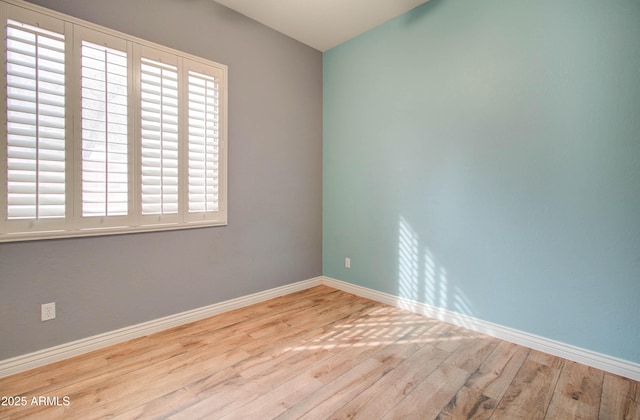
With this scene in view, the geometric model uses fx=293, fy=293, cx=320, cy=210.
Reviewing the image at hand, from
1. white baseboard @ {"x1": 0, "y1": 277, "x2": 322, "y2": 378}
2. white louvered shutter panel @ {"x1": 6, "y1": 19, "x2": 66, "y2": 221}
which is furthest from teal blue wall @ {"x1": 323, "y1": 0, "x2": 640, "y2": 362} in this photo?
white louvered shutter panel @ {"x1": 6, "y1": 19, "x2": 66, "y2": 221}

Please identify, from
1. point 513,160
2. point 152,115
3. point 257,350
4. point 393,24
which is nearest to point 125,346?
point 257,350

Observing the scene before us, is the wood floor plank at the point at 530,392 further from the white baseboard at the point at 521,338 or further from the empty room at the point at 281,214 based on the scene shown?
the white baseboard at the point at 521,338

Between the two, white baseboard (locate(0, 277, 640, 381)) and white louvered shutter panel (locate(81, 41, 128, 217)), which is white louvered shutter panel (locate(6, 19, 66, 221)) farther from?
white baseboard (locate(0, 277, 640, 381))

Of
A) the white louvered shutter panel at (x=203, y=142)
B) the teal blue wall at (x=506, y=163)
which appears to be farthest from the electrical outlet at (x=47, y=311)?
the teal blue wall at (x=506, y=163)

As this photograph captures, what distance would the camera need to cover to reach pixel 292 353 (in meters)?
2.15

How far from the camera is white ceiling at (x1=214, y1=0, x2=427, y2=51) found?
8.95 ft

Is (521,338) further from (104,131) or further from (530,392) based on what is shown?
(104,131)

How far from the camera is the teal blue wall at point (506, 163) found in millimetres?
1905

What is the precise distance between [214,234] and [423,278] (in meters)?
2.05

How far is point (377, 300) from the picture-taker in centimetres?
321

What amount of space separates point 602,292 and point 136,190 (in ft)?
11.2

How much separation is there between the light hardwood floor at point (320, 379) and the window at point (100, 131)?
0.95m

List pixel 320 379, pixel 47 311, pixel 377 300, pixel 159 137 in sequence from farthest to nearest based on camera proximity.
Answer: pixel 377 300 < pixel 159 137 < pixel 47 311 < pixel 320 379

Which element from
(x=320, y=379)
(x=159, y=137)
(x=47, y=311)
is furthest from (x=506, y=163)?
(x=47, y=311)
